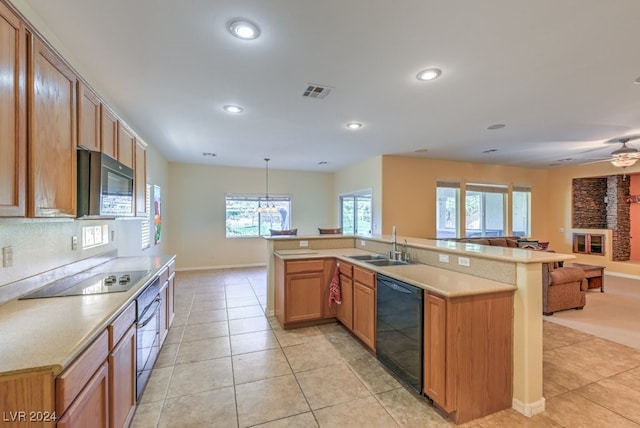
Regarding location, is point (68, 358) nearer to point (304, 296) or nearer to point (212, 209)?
point (304, 296)

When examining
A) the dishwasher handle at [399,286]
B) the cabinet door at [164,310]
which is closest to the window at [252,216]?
the cabinet door at [164,310]

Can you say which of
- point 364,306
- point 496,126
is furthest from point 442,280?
point 496,126

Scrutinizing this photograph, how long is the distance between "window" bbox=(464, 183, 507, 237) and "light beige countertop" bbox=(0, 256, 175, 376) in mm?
7178

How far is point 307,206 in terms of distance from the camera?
8.39 metres

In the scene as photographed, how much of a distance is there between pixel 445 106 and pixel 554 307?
3172 mm

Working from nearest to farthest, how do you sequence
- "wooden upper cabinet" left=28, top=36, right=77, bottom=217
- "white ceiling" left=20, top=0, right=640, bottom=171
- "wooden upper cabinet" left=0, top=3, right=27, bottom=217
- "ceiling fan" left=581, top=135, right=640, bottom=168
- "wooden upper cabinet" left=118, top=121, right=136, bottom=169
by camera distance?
"wooden upper cabinet" left=0, top=3, right=27, bottom=217
"wooden upper cabinet" left=28, top=36, right=77, bottom=217
"white ceiling" left=20, top=0, right=640, bottom=171
"wooden upper cabinet" left=118, top=121, right=136, bottom=169
"ceiling fan" left=581, top=135, right=640, bottom=168

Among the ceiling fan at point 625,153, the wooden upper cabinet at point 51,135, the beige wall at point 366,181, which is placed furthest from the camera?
the beige wall at point 366,181

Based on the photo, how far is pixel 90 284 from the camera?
6.95ft

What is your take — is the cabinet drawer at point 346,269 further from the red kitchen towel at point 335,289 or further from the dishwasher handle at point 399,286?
the dishwasher handle at point 399,286

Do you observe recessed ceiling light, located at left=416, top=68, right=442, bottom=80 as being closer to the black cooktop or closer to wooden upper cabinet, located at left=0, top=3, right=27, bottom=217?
wooden upper cabinet, located at left=0, top=3, right=27, bottom=217

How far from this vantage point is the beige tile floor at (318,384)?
1990 millimetres

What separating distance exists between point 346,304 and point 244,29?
9.34ft

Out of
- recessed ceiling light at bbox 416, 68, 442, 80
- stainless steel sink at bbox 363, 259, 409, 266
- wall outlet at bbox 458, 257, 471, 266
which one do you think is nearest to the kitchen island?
stainless steel sink at bbox 363, 259, 409, 266

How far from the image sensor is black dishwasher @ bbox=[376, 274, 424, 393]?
2.17 meters
